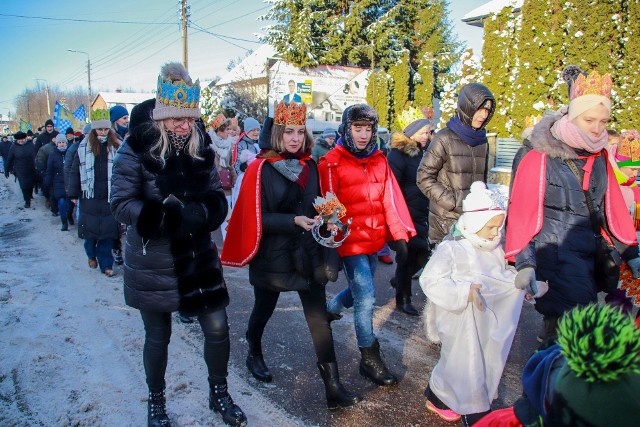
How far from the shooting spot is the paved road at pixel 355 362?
329cm

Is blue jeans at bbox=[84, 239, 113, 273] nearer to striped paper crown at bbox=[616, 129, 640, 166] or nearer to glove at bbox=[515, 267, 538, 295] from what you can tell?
glove at bbox=[515, 267, 538, 295]

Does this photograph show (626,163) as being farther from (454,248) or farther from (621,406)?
(621,406)

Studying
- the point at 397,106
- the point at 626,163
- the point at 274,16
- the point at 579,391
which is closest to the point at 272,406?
the point at 579,391

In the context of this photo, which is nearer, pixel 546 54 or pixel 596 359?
pixel 596 359

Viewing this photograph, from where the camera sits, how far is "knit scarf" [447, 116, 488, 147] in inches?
171

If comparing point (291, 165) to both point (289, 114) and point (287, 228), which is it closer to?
point (289, 114)

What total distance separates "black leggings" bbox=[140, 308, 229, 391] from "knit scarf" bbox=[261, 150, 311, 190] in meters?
1.03

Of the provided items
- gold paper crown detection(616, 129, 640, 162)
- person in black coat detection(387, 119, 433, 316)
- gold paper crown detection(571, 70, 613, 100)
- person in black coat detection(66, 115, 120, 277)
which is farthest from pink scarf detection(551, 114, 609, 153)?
person in black coat detection(66, 115, 120, 277)

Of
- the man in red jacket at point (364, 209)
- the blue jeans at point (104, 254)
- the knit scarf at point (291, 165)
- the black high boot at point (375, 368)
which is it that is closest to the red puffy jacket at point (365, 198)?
the man in red jacket at point (364, 209)

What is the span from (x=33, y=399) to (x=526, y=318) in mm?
4587

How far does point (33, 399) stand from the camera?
3404 mm

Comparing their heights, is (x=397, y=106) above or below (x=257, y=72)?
below

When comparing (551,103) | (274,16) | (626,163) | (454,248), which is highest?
(274,16)

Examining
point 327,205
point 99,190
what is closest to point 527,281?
point 327,205
